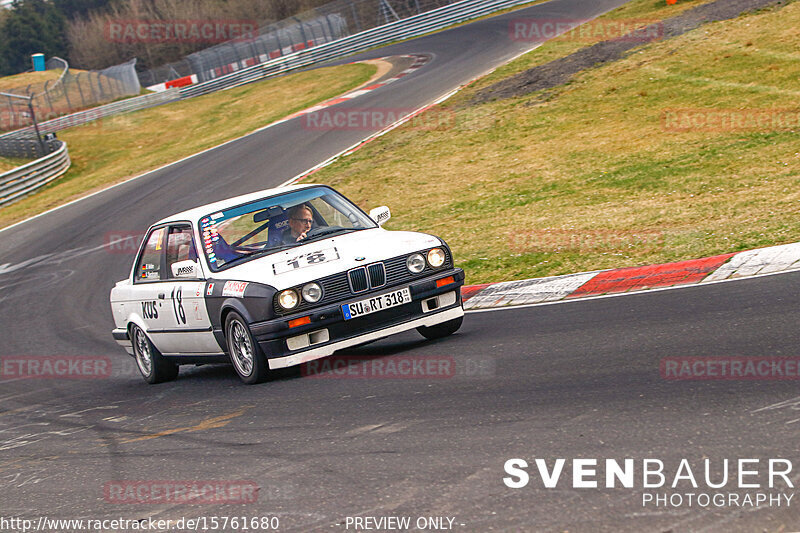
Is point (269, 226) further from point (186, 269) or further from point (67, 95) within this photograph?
point (67, 95)

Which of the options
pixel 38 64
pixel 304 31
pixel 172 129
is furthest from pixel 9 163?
pixel 38 64

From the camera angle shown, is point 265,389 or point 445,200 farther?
point 445,200

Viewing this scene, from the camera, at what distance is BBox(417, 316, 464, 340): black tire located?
8.09m

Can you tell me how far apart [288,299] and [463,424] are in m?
2.36

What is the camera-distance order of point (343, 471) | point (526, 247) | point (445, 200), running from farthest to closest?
1. point (445, 200)
2. point (526, 247)
3. point (343, 471)

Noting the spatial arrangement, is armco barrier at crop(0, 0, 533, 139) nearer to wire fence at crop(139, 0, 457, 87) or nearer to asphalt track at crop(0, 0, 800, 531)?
wire fence at crop(139, 0, 457, 87)

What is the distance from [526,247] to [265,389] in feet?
17.3

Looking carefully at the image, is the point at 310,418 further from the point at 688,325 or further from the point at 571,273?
the point at 571,273

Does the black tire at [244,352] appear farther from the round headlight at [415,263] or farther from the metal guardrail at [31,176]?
the metal guardrail at [31,176]

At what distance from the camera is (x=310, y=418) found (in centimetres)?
594

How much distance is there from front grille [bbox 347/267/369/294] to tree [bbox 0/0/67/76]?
121 meters

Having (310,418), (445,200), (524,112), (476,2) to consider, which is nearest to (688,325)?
(310,418)

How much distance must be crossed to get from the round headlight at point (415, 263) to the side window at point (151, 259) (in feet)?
8.60

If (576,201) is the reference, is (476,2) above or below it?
above
